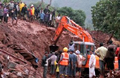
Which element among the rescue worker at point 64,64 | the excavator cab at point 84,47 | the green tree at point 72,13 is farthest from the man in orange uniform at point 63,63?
the green tree at point 72,13

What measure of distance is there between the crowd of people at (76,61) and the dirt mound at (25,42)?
1.06m

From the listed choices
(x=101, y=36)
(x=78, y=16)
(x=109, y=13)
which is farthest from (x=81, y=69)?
(x=78, y=16)

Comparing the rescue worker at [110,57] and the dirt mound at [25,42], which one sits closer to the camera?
the rescue worker at [110,57]

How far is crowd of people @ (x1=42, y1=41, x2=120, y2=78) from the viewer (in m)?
11.8

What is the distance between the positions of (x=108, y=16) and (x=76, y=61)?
15.5 metres

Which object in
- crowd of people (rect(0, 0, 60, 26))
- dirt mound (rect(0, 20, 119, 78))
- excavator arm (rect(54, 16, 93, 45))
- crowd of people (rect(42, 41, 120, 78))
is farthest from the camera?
crowd of people (rect(0, 0, 60, 26))

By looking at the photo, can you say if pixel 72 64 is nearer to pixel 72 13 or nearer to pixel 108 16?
pixel 108 16

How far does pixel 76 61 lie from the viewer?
46.8 ft

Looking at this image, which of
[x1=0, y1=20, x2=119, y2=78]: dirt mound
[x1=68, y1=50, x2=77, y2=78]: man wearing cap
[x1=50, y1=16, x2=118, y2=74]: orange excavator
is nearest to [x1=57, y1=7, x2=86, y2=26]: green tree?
[x1=0, y1=20, x2=119, y2=78]: dirt mound

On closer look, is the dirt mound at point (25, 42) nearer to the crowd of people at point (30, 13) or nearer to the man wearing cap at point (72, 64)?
the crowd of people at point (30, 13)

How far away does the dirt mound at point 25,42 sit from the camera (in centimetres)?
1215

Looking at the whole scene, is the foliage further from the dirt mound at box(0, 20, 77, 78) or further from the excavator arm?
the excavator arm

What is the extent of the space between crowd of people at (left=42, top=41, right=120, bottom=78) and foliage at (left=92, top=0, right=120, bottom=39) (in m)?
11.6

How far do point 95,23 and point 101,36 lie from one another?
235 cm
